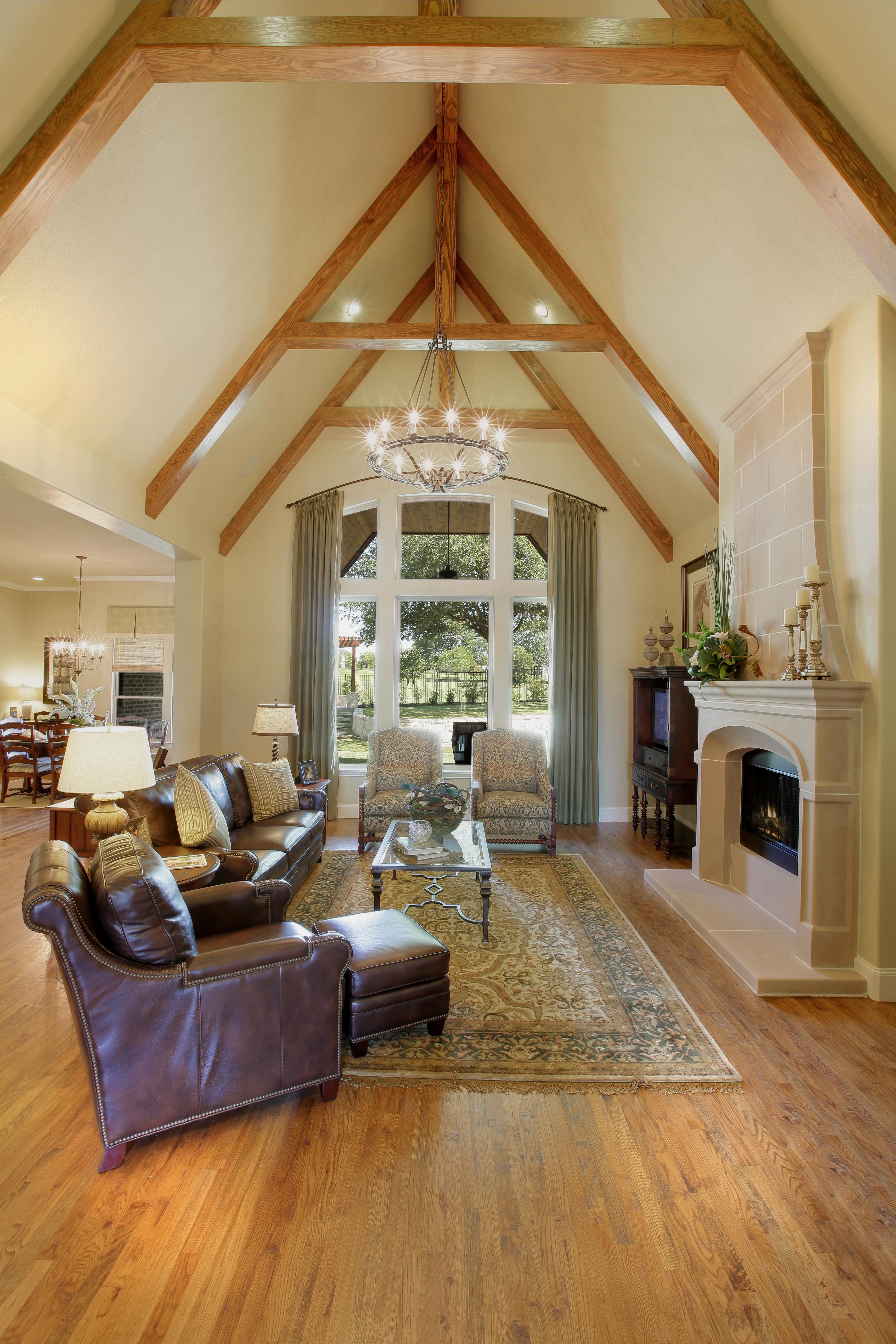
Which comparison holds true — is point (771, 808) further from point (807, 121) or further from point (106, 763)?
point (106, 763)

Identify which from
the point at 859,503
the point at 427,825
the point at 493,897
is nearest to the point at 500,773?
the point at 493,897

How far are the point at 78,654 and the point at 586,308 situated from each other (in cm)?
845

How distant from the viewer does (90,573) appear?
9.92 metres

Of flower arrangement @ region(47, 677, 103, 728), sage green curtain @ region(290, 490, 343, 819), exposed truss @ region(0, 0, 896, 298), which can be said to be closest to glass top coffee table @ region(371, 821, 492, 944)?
sage green curtain @ region(290, 490, 343, 819)

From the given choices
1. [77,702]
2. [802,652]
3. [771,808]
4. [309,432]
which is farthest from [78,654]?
[802,652]

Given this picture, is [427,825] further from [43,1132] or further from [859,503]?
[859,503]

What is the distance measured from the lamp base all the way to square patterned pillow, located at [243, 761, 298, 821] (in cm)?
172

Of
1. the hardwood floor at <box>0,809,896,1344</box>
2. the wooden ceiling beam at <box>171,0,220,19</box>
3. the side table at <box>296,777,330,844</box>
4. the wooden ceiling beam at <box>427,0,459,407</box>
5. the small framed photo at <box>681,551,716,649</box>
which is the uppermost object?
the wooden ceiling beam at <box>427,0,459,407</box>

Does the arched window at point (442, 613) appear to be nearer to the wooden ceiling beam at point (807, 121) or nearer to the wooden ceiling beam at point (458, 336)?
the wooden ceiling beam at point (458, 336)

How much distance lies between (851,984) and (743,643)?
1932 millimetres

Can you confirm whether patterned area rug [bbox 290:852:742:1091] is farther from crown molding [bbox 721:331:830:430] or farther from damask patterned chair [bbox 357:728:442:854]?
crown molding [bbox 721:331:830:430]

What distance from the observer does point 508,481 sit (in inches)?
282

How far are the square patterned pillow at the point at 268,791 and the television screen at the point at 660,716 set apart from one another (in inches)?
126

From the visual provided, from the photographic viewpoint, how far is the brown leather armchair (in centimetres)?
199
